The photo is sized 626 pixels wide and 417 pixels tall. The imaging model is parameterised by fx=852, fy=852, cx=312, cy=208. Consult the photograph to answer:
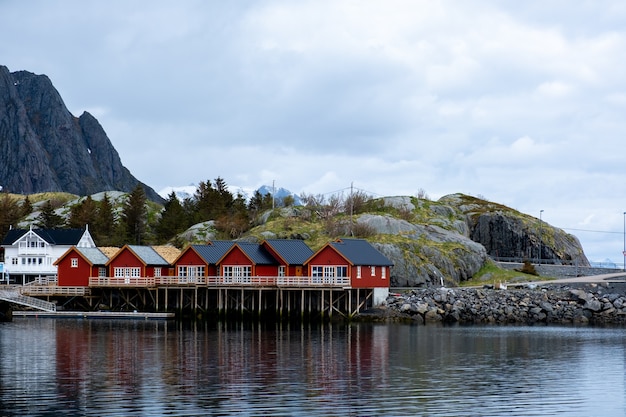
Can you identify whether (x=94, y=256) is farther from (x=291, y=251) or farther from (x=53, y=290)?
(x=291, y=251)

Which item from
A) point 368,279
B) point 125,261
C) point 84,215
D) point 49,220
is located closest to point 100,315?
point 125,261

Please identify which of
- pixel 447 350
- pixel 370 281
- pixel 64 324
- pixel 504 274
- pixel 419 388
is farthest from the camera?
pixel 504 274

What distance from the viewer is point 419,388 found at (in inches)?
1480

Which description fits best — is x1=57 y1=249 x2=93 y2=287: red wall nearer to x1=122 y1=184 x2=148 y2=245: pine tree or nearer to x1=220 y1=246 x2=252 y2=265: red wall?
x1=220 y1=246 x2=252 y2=265: red wall

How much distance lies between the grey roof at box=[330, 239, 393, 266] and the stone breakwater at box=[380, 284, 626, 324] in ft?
12.5

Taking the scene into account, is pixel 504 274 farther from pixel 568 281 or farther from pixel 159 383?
pixel 159 383

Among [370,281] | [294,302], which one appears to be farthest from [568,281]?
[294,302]

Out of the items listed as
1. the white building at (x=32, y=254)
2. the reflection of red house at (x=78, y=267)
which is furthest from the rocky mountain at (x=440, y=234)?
the white building at (x=32, y=254)

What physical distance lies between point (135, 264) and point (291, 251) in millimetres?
17619

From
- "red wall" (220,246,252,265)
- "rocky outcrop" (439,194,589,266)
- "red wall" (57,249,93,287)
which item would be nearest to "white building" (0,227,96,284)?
"red wall" (57,249,93,287)

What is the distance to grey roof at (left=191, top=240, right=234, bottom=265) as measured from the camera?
85.9m

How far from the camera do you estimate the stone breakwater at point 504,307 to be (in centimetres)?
7812

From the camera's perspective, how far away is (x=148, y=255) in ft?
299

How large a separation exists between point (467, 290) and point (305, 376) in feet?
152
